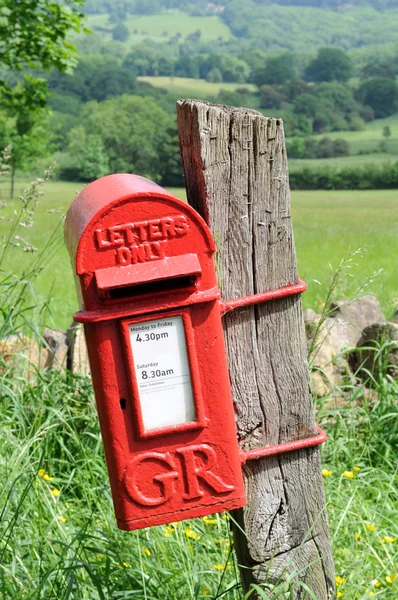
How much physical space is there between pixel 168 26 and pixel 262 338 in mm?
53165

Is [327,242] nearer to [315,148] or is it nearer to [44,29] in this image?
[44,29]

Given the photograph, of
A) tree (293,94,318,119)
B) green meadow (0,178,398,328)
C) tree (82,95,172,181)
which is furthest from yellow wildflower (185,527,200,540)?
tree (293,94,318,119)

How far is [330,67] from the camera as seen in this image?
26.1 meters

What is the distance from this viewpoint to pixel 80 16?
8.71 metres

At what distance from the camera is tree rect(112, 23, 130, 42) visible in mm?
49406

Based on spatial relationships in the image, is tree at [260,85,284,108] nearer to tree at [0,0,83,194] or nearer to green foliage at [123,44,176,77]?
green foliage at [123,44,176,77]

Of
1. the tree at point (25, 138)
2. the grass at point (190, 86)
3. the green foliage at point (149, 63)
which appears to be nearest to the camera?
the tree at point (25, 138)

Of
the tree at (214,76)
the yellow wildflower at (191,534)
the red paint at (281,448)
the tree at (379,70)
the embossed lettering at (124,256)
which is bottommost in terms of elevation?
the yellow wildflower at (191,534)

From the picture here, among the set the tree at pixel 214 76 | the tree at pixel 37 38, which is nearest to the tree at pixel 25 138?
the tree at pixel 214 76

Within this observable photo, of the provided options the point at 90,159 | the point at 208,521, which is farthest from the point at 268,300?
the point at 90,159

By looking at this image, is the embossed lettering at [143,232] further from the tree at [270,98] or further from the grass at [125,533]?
the tree at [270,98]

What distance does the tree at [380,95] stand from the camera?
68.1 ft

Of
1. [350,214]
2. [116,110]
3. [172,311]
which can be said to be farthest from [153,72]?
[172,311]

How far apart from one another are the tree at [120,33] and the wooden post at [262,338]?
49715 mm
